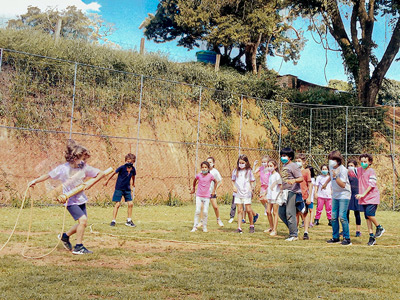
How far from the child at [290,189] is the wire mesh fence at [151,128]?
8082 mm

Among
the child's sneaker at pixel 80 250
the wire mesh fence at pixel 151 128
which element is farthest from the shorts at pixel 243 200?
the wire mesh fence at pixel 151 128

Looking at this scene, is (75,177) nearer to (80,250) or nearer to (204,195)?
(80,250)

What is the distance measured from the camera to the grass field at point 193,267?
16.2ft

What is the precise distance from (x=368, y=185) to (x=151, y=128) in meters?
12.3

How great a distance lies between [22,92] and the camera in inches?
637

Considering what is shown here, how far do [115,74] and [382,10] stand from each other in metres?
16.3

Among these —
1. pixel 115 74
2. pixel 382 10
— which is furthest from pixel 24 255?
pixel 382 10

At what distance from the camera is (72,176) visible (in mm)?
7102

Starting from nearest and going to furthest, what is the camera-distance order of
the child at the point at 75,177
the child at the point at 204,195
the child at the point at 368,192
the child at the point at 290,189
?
the child at the point at 75,177 → the child at the point at 368,192 → the child at the point at 290,189 → the child at the point at 204,195

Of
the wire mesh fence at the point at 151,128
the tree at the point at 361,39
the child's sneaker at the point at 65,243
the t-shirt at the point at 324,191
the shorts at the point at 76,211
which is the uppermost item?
the tree at the point at 361,39

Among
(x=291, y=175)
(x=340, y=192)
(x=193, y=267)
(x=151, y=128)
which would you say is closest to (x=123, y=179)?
(x=291, y=175)

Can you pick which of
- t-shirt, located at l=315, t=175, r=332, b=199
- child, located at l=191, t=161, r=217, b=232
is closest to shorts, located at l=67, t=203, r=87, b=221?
child, located at l=191, t=161, r=217, b=232

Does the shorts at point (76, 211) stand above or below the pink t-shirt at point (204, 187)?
below

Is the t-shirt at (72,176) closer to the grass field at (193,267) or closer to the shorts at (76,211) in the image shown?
the shorts at (76,211)
